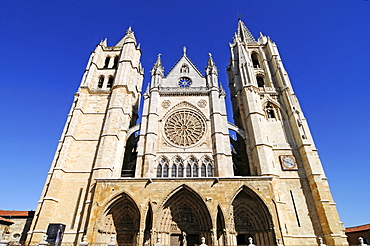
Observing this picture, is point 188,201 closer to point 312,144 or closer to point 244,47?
point 312,144

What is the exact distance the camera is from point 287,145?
1631 centimetres

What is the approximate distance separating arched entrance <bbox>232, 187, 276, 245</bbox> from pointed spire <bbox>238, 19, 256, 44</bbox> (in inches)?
720

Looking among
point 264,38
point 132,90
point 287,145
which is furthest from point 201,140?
point 264,38

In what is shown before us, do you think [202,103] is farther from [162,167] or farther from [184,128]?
[162,167]

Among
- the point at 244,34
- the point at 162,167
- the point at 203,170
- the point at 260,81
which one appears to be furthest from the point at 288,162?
the point at 244,34

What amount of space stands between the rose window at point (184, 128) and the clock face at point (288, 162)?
20.3 feet

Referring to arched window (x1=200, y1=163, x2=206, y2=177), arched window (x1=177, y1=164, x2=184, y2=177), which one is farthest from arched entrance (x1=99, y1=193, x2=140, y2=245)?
arched window (x1=200, y1=163, x2=206, y2=177)

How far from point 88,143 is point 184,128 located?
7.60m

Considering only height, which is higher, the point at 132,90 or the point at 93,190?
the point at 132,90

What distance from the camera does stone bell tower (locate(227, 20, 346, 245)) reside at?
42.5 feet

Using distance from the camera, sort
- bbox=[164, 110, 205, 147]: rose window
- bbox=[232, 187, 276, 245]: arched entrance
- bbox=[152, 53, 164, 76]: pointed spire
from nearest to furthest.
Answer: bbox=[232, 187, 276, 245]: arched entrance < bbox=[164, 110, 205, 147]: rose window < bbox=[152, 53, 164, 76]: pointed spire

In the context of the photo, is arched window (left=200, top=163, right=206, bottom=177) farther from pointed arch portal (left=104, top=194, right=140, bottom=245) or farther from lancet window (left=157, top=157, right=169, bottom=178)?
pointed arch portal (left=104, top=194, right=140, bottom=245)

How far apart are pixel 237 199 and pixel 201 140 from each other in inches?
214

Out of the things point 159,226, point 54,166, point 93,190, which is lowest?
point 159,226
